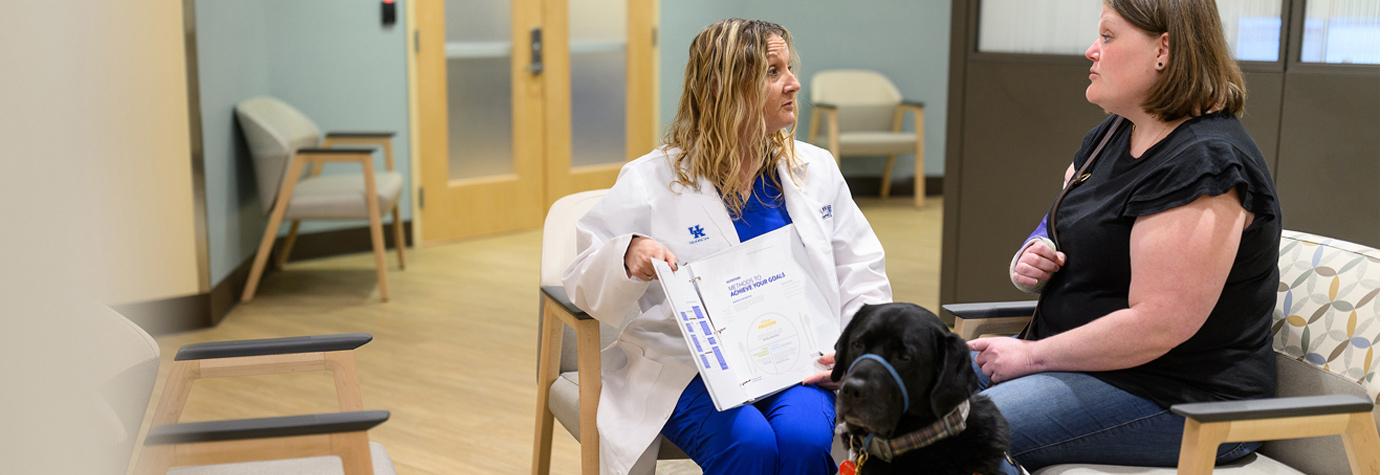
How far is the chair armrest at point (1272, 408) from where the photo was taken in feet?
5.38

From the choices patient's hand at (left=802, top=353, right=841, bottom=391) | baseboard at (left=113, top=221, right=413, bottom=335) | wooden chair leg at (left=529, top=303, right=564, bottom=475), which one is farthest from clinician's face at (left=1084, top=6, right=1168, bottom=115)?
baseboard at (left=113, top=221, right=413, bottom=335)

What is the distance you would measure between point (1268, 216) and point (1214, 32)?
31 cm

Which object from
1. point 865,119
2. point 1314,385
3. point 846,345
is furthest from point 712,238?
point 865,119

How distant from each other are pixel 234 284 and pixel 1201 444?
445 cm

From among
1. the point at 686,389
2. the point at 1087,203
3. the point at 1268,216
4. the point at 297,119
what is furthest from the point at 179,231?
the point at 1268,216

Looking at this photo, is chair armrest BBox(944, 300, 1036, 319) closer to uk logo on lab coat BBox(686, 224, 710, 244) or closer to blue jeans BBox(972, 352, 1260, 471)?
blue jeans BBox(972, 352, 1260, 471)

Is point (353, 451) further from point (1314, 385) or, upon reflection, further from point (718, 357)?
point (1314, 385)

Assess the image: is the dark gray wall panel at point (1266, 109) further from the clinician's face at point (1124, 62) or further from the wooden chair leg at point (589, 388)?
the wooden chair leg at point (589, 388)

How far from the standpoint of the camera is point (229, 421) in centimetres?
162

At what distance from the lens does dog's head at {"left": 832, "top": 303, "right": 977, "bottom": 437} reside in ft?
5.20

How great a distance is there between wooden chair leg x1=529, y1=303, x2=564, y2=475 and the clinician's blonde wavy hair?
42 centimetres

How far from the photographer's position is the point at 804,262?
88.7 inches

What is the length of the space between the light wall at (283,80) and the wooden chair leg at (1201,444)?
4.06m

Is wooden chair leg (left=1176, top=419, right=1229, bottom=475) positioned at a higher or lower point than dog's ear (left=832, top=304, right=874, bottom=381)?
lower
